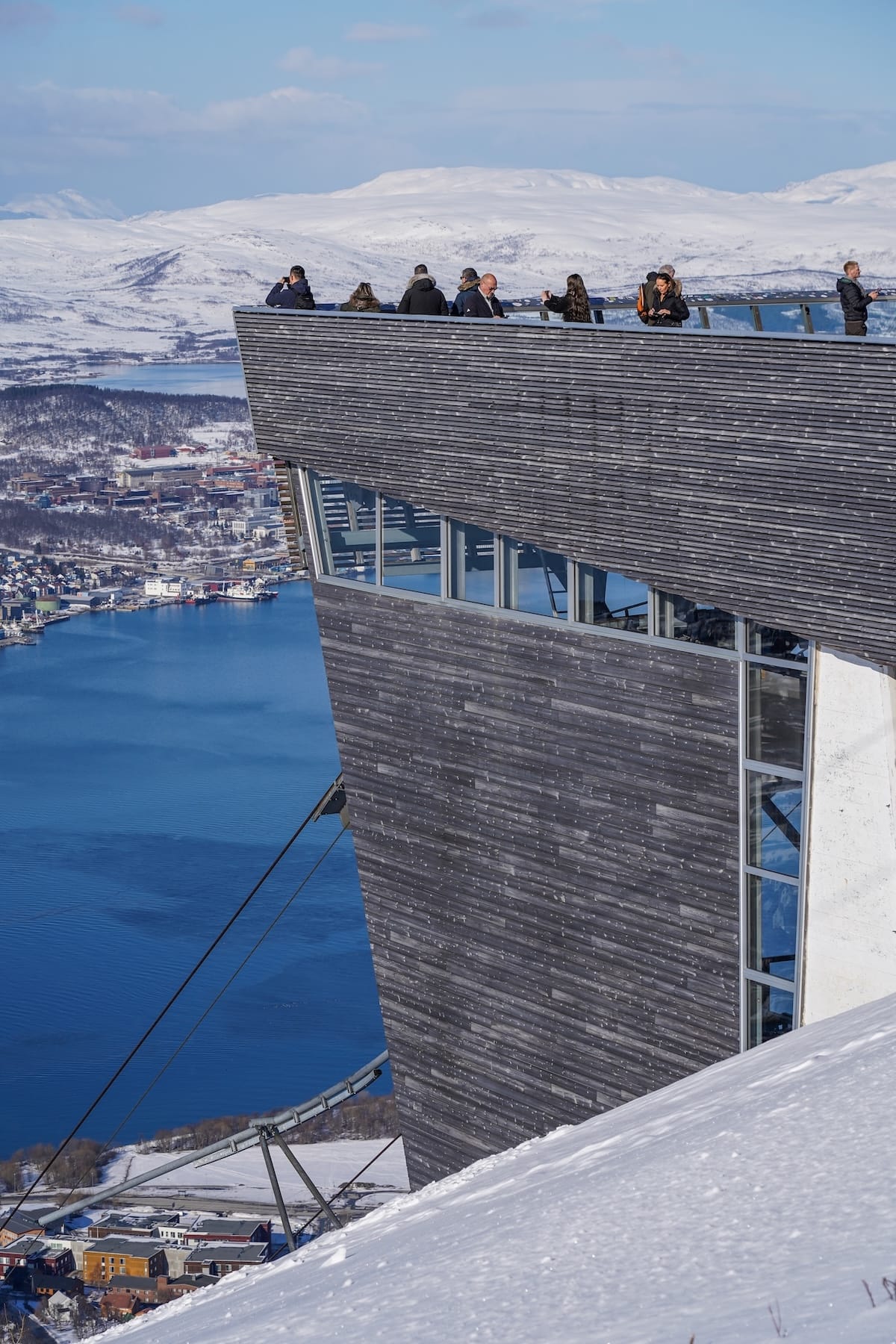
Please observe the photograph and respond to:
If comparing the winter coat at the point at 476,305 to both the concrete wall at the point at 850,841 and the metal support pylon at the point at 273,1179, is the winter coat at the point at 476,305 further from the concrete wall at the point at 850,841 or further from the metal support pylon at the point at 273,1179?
the metal support pylon at the point at 273,1179

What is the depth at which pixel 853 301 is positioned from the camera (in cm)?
1207

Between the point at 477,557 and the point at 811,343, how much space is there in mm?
4143

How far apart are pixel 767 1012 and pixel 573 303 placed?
600 cm

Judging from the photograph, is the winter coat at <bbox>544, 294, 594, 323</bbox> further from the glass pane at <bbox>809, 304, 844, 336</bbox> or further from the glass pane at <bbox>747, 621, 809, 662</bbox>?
the glass pane at <bbox>747, 621, 809, 662</bbox>

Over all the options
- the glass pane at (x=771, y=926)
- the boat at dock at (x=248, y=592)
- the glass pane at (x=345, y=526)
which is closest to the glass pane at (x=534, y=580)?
the glass pane at (x=345, y=526)

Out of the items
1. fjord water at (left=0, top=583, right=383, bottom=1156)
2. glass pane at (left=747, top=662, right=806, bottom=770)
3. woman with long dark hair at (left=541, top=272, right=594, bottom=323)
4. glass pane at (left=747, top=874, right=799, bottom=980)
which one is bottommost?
fjord water at (left=0, top=583, right=383, bottom=1156)

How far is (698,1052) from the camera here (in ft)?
43.0

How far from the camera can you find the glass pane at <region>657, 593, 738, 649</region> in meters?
12.3

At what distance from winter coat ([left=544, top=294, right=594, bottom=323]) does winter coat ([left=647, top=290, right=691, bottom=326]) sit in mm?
949

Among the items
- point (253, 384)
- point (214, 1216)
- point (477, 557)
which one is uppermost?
point (253, 384)

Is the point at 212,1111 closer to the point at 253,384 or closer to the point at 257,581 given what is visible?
the point at 253,384

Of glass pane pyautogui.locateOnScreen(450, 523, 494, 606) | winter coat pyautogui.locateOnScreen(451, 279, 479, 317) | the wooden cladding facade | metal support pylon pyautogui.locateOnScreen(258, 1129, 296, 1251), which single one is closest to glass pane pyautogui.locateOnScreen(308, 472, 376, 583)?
the wooden cladding facade

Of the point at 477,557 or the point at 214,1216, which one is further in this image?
the point at 214,1216

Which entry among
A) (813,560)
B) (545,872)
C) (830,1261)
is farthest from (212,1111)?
(830,1261)
